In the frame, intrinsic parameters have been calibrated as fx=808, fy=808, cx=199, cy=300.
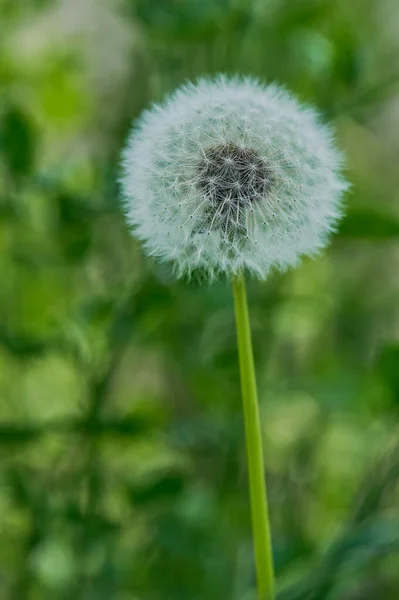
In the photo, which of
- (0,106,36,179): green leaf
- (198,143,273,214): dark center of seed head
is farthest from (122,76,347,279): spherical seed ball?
(0,106,36,179): green leaf

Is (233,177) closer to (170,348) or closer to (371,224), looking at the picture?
(371,224)

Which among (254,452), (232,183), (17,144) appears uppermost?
(17,144)

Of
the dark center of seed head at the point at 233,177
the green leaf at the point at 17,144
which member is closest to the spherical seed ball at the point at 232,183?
the dark center of seed head at the point at 233,177

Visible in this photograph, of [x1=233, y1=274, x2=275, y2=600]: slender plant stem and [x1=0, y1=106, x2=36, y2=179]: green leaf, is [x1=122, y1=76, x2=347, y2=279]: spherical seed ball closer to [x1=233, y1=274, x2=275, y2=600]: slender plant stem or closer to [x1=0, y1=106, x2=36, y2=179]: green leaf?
[x1=233, y1=274, x2=275, y2=600]: slender plant stem

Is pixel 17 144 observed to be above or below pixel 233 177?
above

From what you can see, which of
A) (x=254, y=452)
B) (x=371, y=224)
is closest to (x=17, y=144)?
(x=371, y=224)

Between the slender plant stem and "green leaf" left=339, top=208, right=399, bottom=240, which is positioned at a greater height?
"green leaf" left=339, top=208, right=399, bottom=240
